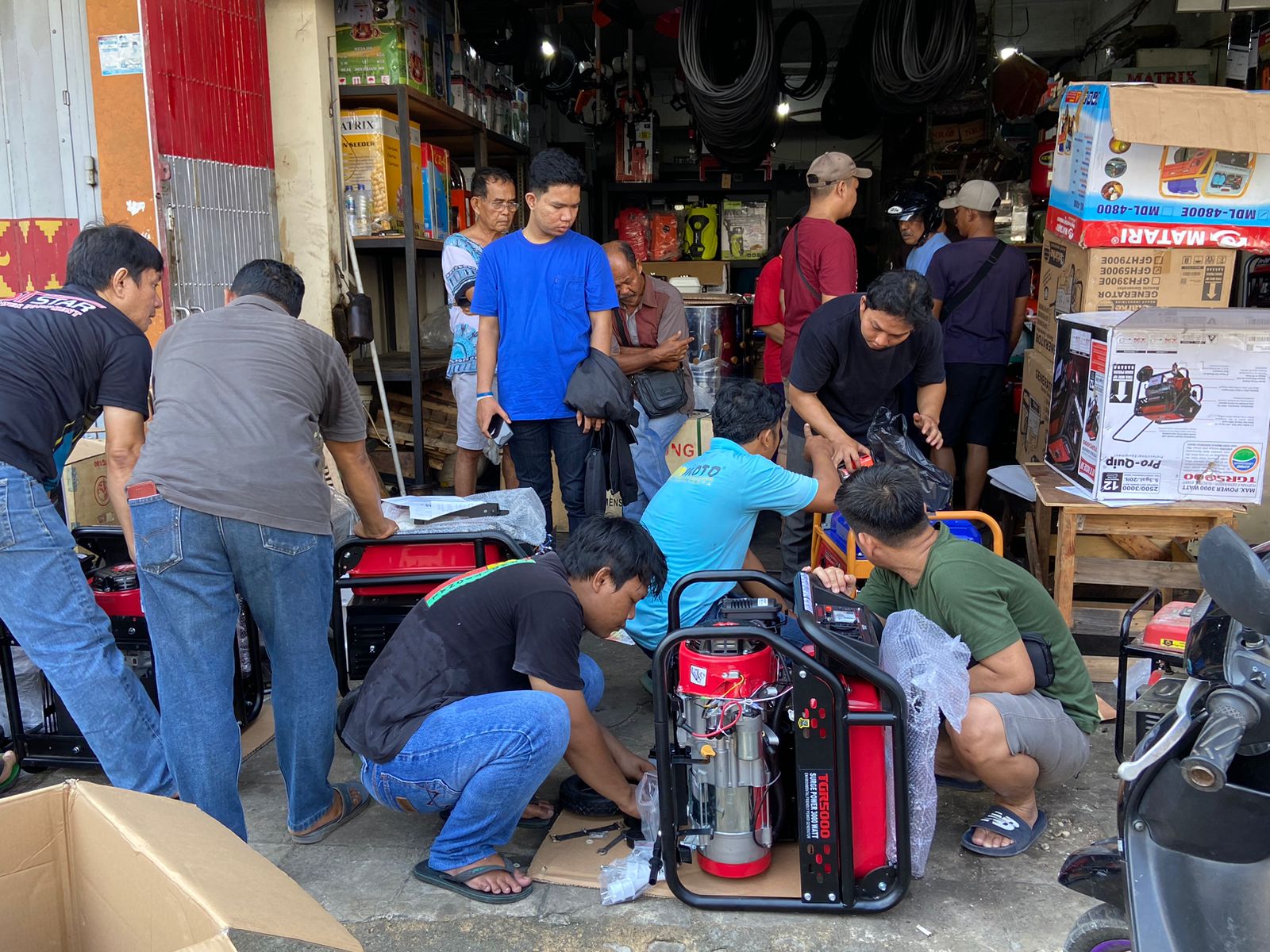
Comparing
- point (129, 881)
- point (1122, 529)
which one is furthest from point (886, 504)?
point (129, 881)

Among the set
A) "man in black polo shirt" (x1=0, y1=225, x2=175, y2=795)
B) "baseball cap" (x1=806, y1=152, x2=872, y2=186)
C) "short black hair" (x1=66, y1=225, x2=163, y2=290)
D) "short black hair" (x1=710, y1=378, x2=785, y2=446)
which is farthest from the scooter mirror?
"baseball cap" (x1=806, y1=152, x2=872, y2=186)

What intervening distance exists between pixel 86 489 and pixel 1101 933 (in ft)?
12.0

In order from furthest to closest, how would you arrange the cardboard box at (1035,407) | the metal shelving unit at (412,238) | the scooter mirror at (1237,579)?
the metal shelving unit at (412,238), the cardboard box at (1035,407), the scooter mirror at (1237,579)

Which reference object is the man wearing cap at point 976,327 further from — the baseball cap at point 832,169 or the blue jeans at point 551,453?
the blue jeans at point 551,453

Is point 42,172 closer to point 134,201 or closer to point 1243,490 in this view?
point 134,201

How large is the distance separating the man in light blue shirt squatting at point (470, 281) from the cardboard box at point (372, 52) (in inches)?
29.5

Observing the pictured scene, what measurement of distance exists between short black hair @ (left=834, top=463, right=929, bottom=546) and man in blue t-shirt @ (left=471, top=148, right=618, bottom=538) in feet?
5.84

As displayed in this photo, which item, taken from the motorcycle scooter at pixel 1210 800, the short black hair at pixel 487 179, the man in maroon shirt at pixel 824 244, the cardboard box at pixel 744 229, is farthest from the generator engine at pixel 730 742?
the cardboard box at pixel 744 229

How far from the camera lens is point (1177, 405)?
3785mm

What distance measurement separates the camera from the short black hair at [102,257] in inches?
117

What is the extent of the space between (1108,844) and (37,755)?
327 cm

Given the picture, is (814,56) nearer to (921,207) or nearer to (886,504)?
(921,207)

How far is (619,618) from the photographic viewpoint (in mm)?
2684

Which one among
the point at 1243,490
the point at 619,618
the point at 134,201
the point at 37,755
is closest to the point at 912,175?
the point at 1243,490
